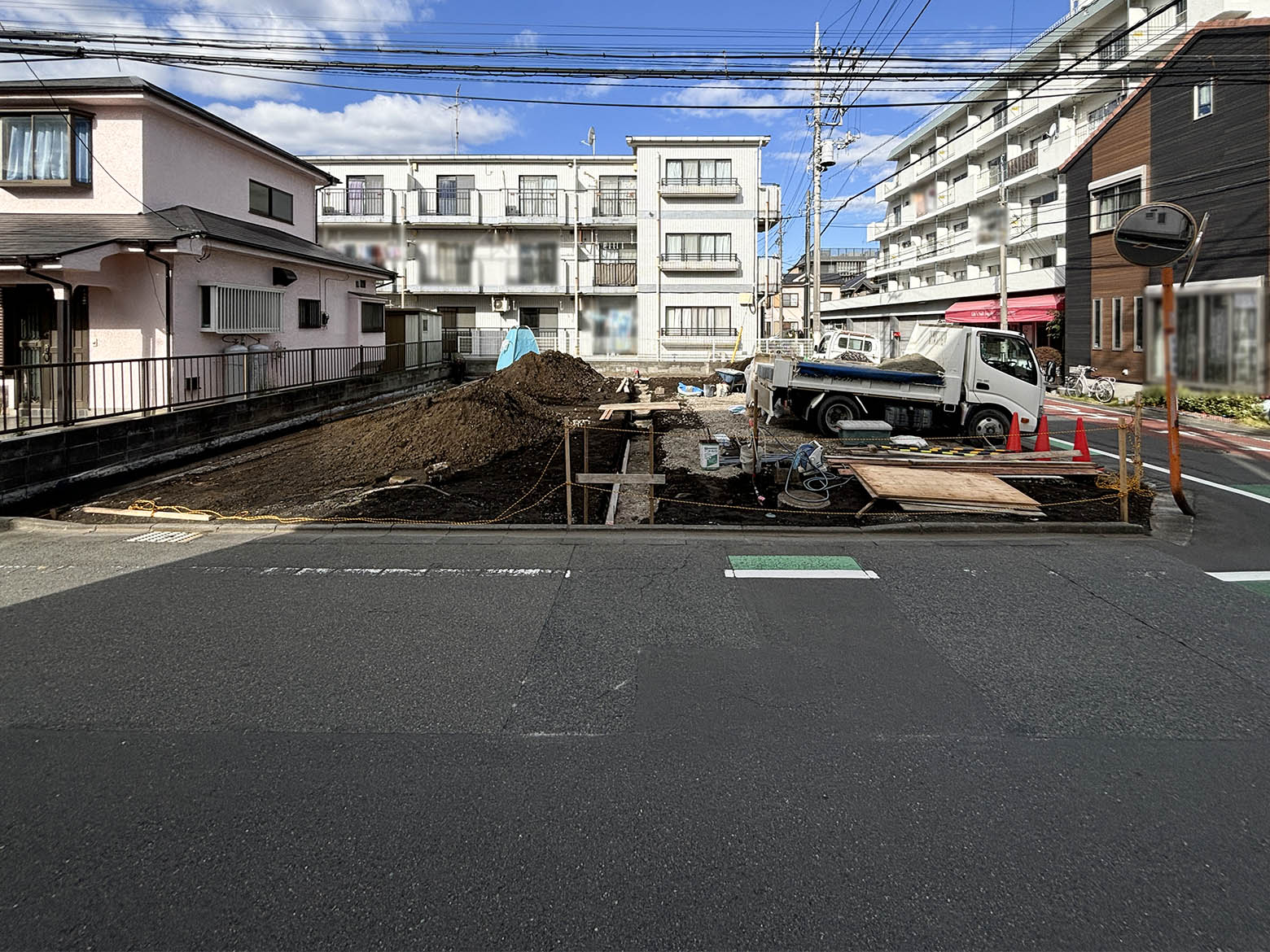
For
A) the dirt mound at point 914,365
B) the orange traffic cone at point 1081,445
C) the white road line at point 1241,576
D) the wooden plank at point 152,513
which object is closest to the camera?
the white road line at point 1241,576

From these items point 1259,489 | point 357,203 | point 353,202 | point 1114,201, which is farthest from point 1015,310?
point 353,202

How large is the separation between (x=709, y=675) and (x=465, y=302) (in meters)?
40.7

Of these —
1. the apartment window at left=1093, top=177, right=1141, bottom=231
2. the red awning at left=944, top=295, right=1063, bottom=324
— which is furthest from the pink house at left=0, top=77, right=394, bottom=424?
the red awning at left=944, top=295, right=1063, bottom=324

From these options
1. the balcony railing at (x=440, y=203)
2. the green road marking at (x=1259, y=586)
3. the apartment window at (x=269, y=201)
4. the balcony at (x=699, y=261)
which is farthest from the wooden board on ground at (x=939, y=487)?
the balcony railing at (x=440, y=203)

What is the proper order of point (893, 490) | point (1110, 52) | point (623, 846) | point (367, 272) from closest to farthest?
point (623, 846), point (893, 490), point (367, 272), point (1110, 52)

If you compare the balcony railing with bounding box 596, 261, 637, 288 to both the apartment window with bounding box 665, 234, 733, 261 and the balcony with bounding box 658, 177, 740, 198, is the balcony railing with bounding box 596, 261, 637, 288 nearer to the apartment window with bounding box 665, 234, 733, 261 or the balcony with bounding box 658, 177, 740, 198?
the apartment window with bounding box 665, 234, 733, 261

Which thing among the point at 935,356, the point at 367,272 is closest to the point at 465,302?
the point at 367,272

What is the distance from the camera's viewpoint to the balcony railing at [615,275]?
137 feet

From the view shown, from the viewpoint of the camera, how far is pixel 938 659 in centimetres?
520

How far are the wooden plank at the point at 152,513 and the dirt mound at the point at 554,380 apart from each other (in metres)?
14.6

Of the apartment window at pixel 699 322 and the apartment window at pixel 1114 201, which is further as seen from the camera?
the apartment window at pixel 699 322

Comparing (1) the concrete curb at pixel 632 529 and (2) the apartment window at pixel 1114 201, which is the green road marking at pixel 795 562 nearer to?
(1) the concrete curb at pixel 632 529

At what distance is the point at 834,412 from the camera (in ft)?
54.1

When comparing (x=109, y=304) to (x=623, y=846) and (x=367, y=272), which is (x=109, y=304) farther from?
(x=623, y=846)
